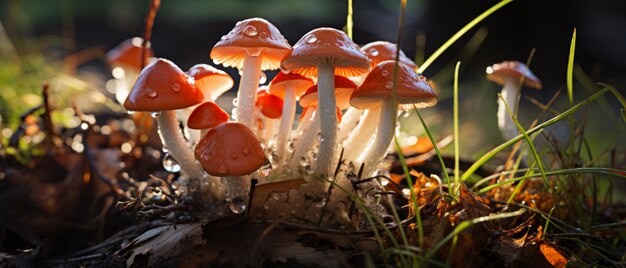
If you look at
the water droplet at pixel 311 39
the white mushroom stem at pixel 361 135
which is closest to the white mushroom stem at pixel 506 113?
the white mushroom stem at pixel 361 135

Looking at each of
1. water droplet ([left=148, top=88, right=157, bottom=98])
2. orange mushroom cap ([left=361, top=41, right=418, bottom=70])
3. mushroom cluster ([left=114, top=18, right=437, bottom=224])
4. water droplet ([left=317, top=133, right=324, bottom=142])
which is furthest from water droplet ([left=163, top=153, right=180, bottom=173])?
orange mushroom cap ([left=361, top=41, right=418, bottom=70])

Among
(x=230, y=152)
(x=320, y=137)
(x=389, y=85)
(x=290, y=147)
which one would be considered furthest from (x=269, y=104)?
(x=389, y=85)

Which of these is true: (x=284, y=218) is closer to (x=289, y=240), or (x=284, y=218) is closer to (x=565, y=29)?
(x=289, y=240)

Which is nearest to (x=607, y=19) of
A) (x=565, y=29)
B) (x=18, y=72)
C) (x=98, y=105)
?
(x=565, y=29)

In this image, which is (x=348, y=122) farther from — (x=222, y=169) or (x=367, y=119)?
(x=222, y=169)

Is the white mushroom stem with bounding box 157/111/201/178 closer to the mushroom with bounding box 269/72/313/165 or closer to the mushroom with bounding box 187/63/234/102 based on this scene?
the mushroom with bounding box 187/63/234/102
